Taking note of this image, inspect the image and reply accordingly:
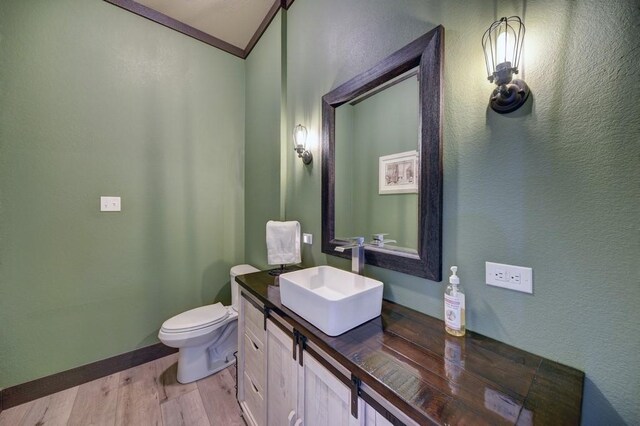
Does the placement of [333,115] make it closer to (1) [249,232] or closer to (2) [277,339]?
(2) [277,339]

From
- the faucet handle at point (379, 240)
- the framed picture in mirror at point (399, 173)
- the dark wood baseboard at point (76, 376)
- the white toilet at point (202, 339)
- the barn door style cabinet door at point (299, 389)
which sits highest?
the framed picture in mirror at point (399, 173)

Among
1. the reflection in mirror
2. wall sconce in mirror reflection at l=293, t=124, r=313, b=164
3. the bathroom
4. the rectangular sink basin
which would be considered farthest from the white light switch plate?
the reflection in mirror

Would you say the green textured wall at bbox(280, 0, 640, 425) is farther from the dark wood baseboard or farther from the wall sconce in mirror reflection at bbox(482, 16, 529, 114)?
the dark wood baseboard

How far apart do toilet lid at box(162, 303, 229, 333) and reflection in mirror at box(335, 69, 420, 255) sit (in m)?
1.22

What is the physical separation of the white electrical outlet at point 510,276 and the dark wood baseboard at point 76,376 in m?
2.55

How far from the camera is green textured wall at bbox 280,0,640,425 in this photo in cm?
62

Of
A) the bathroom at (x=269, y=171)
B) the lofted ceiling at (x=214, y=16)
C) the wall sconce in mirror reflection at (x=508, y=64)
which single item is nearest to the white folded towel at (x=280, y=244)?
the bathroom at (x=269, y=171)

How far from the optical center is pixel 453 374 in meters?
0.66

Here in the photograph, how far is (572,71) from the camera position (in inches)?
26.9

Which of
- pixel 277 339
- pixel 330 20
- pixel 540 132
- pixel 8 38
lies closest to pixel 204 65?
pixel 8 38

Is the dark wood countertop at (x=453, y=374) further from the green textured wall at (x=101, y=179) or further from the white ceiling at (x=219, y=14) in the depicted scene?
the white ceiling at (x=219, y=14)

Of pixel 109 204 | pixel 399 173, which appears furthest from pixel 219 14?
pixel 399 173

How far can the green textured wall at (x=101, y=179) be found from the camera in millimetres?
1589

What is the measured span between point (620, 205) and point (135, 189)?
A: 2.73m
